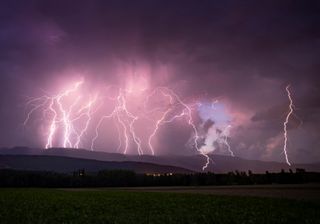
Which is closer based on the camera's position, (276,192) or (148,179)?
(276,192)

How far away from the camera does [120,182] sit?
5497 inches

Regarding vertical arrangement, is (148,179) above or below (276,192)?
above

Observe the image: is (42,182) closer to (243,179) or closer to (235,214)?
(243,179)

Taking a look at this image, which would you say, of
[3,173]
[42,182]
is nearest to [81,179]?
[42,182]

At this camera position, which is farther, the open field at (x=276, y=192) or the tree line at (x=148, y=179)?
the tree line at (x=148, y=179)

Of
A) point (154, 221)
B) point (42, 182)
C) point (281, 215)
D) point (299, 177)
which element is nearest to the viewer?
point (154, 221)

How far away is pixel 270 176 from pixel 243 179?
25.8 ft

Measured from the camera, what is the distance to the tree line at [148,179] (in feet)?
418

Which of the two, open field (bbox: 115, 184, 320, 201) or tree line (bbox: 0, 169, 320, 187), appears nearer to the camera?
open field (bbox: 115, 184, 320, 201)

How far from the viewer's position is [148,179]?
137875 mm

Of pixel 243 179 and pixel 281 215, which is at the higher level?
pixel 243 179

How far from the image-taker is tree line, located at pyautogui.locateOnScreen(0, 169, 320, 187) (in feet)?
418

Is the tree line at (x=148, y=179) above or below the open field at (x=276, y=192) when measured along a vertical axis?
above

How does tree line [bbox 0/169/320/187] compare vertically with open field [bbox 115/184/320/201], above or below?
above
